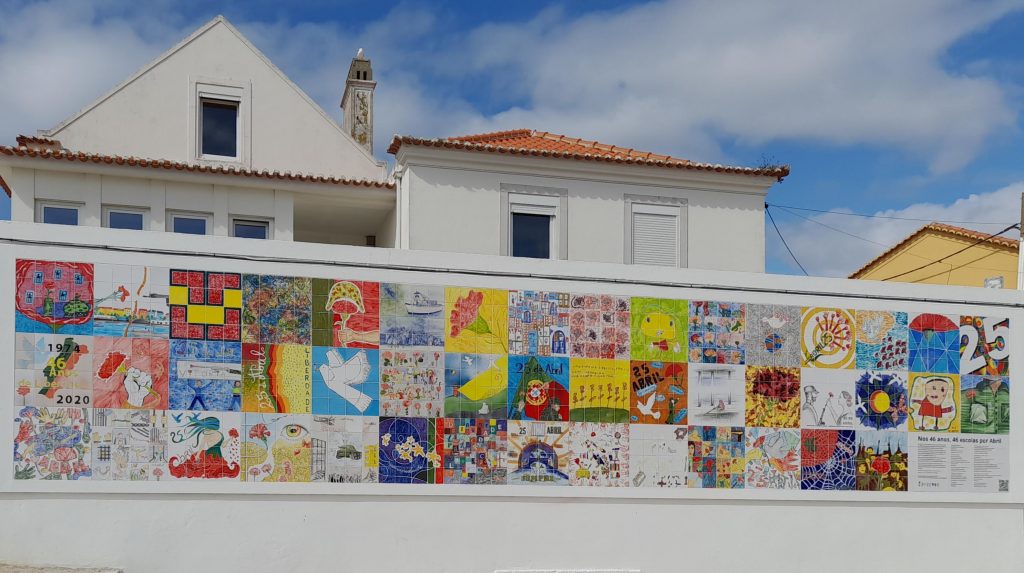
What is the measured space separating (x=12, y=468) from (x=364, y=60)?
13.4m

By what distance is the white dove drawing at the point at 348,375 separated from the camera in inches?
436

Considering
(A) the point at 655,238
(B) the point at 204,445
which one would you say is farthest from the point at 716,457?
(B) the point at 204,445

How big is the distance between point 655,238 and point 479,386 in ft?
22.1

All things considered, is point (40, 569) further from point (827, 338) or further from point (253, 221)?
point (827, 338)

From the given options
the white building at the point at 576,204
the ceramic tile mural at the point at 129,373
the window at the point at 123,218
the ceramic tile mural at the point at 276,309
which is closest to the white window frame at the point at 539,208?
the white building at the point at 576,204

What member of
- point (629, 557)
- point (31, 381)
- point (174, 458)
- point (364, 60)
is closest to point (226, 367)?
point (174, 458)

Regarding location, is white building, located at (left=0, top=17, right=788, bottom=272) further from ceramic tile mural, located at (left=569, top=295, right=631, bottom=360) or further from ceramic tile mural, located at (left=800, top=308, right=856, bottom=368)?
ceramic tile mural, located at (left=569, top=295, right=631, bottom=360)

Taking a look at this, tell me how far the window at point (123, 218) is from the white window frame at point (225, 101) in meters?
2.11

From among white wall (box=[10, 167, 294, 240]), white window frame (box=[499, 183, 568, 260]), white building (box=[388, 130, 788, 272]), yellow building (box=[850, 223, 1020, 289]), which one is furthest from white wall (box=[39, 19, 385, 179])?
yellow building (box=[850, 223, 1020, 289])

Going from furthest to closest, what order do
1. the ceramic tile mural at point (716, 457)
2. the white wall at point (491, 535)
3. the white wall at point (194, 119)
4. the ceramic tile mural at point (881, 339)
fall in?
1. the white wall at point (194, 119)
2. the ceramic tile mural at point (881, 339)
3. the ceramic tile mural at point (716, 457)
4. the white wall at point (491, 535)

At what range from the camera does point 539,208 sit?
16797 mm

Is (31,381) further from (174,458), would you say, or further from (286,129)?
(286,129)

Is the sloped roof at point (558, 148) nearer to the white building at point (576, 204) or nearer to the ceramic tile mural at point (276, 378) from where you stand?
the white building at point (576, 204)

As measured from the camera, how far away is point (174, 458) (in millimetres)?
10477
